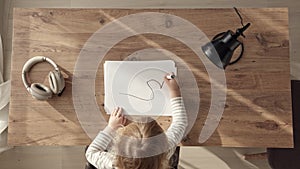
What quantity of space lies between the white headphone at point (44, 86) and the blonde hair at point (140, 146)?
231 mm

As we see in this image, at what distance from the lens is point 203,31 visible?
133cm

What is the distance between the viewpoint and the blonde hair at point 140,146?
3.73ft

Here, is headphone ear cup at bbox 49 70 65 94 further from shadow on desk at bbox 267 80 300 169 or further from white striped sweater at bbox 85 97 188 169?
shadow on desk at bbox 267 80 300 169

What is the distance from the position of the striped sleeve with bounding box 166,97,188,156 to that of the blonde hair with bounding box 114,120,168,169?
5cm

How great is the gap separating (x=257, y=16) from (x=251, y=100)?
26 cm

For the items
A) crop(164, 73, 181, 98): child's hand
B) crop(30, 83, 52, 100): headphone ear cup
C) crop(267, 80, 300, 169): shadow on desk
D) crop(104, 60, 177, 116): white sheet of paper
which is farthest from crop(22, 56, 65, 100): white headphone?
crop(267, 80, 300, 169): shadow on desk

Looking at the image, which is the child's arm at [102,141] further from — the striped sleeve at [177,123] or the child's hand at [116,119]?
the striped sleeve at [177,123]

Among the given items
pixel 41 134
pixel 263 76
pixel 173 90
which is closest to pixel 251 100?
pixel 263 76

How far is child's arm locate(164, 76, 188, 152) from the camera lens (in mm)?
1251

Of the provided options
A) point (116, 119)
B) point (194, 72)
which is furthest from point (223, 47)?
point (116, 119)

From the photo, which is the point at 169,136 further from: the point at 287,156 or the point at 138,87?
the point at 287,156

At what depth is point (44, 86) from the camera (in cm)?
128

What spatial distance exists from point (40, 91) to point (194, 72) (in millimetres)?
459

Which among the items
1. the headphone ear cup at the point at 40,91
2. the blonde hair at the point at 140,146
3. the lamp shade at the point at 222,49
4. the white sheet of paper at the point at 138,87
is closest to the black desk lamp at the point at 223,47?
the lamp shade at the point at 222,49
